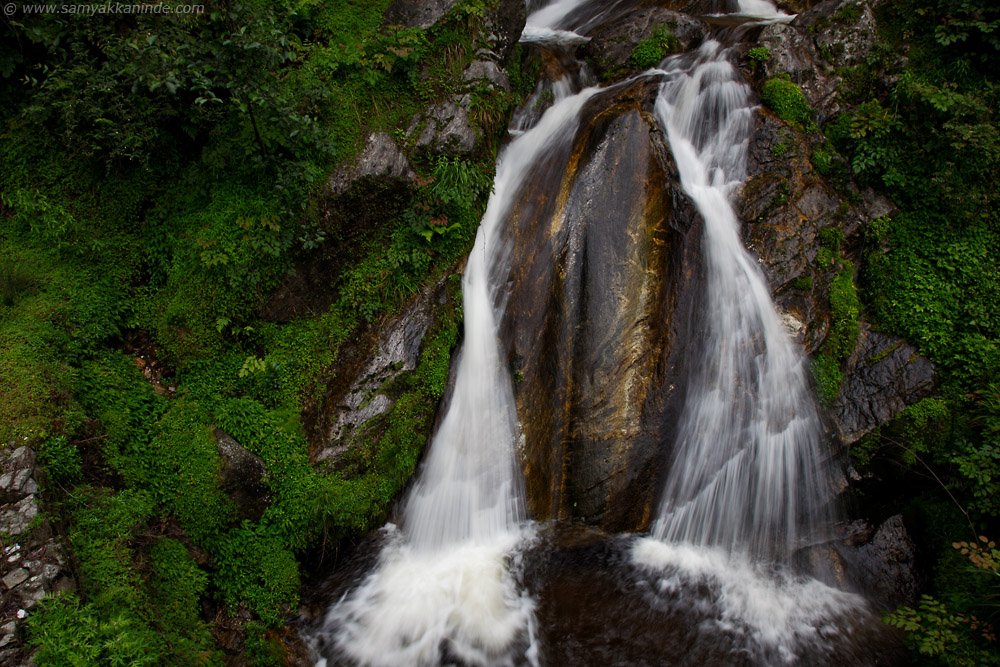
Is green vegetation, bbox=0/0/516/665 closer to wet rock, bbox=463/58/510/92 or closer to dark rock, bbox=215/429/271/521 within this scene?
dark rock, bbox=215/429/271/521

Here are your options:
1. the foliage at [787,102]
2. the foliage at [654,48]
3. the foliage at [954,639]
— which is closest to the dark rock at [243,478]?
the foliage at [954,639]

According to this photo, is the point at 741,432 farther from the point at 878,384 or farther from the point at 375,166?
the point at 375,166

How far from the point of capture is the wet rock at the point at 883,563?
6.04 m

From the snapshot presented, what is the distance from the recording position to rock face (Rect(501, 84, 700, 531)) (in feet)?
19.8

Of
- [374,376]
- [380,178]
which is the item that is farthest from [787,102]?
[374,376]

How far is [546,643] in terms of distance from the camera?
5336mm

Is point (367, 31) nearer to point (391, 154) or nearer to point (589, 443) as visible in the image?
point (391, 154)

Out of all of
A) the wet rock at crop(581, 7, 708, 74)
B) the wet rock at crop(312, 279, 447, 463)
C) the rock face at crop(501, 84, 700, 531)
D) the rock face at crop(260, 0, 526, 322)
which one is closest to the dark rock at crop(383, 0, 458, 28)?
the rock face at crop(260, 0, 526, 322)

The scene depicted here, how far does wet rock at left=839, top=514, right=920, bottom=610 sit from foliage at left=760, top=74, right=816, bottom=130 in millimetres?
6083

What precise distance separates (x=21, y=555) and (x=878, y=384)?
31.3 ft

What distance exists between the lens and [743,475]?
641 centimetres

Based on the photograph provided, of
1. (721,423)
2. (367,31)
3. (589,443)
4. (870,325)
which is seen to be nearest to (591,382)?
(589,443)

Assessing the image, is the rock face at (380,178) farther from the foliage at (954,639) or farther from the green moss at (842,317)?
the foliage at (954,639)

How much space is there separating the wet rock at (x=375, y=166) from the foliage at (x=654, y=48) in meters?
5.19
